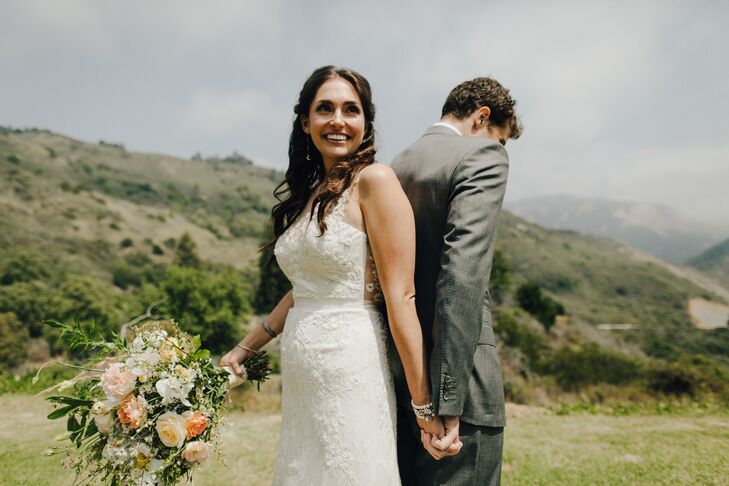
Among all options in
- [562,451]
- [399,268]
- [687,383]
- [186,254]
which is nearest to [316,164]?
[399,268]

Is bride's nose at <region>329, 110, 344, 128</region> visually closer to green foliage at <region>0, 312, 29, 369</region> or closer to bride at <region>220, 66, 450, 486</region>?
bride at <region>220, 66, 450, 486</region>

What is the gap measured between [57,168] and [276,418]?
124767 millimetres

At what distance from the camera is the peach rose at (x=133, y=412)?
2.16m

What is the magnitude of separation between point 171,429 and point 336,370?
80cm

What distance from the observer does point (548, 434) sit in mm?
8852

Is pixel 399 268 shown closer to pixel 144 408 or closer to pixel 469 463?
pixel 469 463

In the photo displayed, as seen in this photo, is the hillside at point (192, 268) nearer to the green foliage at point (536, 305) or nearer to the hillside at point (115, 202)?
the hillside at point (115, 202)

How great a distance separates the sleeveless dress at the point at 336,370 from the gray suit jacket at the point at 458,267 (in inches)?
8.0

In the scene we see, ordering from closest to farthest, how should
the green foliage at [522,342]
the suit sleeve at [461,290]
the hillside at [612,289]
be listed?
the suit sleeve at [461,290] → the green foliage at [522,342] → the hillside at [612,289]

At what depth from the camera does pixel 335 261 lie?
2.27 m

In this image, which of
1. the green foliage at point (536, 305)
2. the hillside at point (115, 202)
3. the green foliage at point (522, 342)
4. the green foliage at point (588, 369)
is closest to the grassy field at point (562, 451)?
the green foliage at point (588, 369)

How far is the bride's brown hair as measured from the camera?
2.39 meters

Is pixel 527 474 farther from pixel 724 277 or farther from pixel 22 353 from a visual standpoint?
pixel 724 277

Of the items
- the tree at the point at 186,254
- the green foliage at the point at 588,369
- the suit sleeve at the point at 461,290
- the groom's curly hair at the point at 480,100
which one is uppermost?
the groom's curly hair at the point at 480,100
